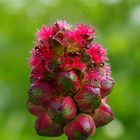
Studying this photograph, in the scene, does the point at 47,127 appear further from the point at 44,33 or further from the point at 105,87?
the point at 44,33

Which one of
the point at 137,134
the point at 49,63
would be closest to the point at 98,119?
the point at 49,63

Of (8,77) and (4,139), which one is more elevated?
(8,77)

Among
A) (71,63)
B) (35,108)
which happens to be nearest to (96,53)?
(71,63)

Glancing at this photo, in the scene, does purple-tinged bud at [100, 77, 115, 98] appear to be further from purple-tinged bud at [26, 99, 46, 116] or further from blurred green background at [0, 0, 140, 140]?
blurred green background at [0, 0, 140, 140]

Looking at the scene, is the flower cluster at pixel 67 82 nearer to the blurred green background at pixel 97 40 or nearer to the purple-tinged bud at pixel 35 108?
the purple-tinged bud at pixel 35 108

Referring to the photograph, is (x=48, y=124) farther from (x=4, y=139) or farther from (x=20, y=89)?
(x=20, y=89)

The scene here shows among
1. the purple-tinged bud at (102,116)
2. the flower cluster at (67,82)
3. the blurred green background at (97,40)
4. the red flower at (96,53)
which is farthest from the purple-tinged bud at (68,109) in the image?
the blurred green background at (97,40)
